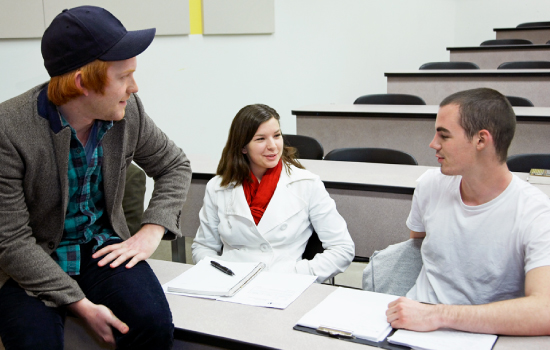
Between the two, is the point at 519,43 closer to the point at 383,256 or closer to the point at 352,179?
the point at 352,179

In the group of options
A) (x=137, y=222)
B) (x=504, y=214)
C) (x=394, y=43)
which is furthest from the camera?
(x=394, y=43)

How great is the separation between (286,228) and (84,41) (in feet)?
3.51

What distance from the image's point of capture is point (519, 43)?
6.35 m

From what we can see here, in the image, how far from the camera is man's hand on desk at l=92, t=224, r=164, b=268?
1359 millimetres

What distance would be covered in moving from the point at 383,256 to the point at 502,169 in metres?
0.45

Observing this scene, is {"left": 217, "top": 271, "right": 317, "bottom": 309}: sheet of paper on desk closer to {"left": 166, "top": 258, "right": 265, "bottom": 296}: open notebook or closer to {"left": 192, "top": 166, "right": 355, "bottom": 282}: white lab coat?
{"left": 166, "top": 258, "right": 265, "bottom": 296}: open notebook

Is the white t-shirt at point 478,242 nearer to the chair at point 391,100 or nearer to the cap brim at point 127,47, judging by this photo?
the cap brim at point 127,47

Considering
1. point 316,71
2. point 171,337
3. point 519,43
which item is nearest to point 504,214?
point 171,337

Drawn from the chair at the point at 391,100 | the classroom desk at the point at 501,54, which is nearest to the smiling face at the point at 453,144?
the chair at the point at 391,100

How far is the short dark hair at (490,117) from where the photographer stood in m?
1.41

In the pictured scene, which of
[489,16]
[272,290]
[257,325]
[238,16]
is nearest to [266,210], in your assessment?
[272,290]

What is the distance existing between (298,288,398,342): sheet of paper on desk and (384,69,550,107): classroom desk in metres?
3.49

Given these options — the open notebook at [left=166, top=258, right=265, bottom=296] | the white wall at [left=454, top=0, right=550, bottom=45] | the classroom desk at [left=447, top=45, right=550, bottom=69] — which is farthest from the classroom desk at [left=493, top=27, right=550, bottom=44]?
the open notebook at [left=166, top=258, right=265, bottom=296]

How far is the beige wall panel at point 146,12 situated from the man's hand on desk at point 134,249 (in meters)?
2.43
